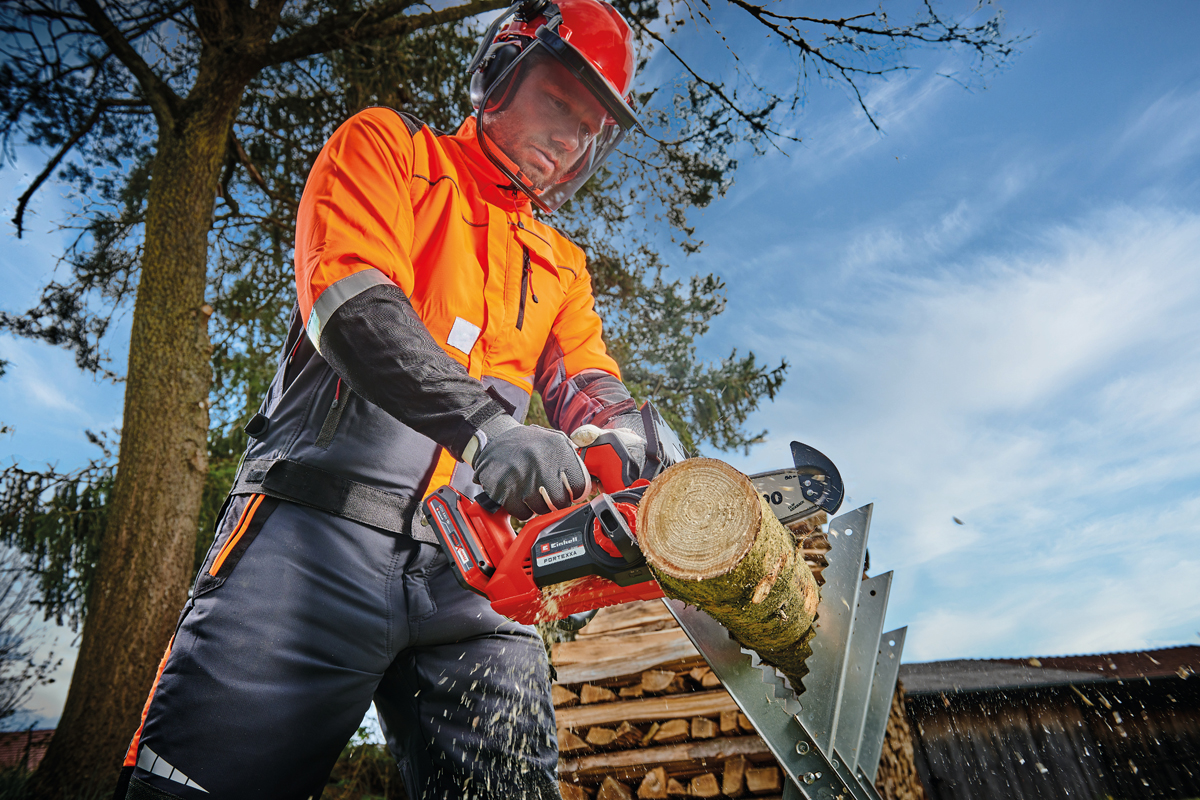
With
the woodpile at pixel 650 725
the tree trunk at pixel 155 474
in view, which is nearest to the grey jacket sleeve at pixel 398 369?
the woodpile at pixel 650 725

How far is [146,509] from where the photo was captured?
3.87m

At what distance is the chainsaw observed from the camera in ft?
4.64

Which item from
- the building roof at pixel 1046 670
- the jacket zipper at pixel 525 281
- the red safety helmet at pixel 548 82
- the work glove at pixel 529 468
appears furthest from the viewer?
the building roof at pixel 1046 670

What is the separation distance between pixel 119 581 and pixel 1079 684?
8820mm

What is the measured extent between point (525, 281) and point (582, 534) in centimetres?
89

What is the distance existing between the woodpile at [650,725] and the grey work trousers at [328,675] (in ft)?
5.36

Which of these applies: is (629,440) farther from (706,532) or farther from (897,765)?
(897,765)

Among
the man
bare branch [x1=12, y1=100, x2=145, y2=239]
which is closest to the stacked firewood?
the man

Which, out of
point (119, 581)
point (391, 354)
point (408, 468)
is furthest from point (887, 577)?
point (119, 581)

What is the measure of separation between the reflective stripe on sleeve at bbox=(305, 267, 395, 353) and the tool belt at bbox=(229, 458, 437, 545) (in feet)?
1.08

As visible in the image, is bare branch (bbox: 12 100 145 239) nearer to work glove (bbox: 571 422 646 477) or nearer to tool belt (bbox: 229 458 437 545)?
tool belt (bbox: 229 458 437 545)

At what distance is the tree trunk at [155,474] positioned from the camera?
3.38m

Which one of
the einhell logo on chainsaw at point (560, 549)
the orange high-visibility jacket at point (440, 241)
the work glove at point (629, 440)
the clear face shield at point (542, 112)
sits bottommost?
the einhell logo on chainsaw at point (560, 549)

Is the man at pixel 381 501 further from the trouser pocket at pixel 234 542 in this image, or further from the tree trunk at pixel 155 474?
the tree trunk at pixel 155 474
